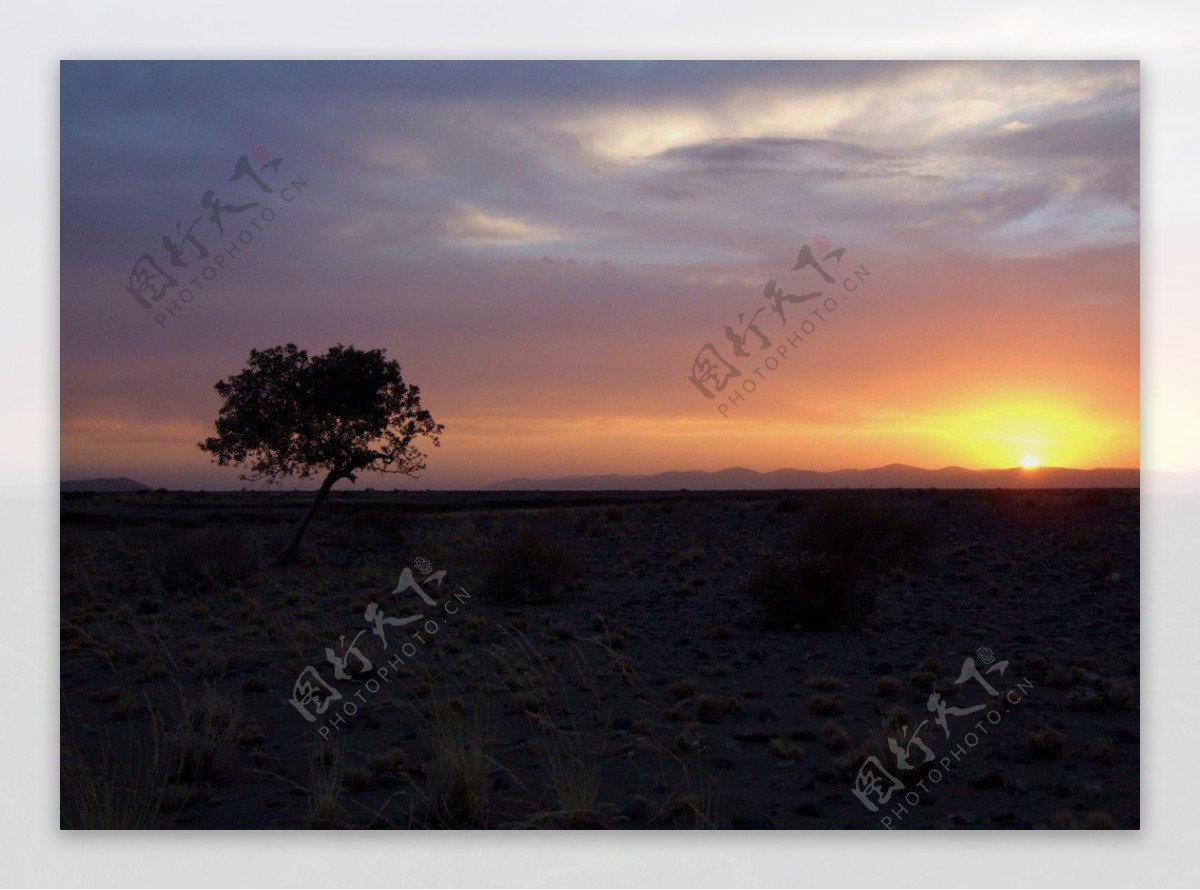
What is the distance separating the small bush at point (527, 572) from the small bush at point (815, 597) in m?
3.29

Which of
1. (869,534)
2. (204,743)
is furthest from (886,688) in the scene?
(869,534)

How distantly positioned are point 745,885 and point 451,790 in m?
1.87

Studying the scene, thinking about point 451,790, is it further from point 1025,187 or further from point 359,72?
point 1025,187

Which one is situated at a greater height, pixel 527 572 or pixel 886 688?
pixel 527 572

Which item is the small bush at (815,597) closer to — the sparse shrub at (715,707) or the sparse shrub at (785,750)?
the sparse shrub at (715,707)

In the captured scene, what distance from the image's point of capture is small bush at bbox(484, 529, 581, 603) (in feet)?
41.4

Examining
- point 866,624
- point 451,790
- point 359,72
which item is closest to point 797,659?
point 866,624

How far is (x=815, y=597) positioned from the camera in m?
10.4

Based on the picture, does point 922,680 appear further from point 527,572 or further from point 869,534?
point 869,534

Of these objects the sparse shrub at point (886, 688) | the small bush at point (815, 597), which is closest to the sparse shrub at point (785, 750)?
the sparse shrub at point (886, 688)

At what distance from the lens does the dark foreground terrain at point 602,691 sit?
18.7 feet

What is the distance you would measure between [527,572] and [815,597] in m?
4.24

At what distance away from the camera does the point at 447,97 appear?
7.07 meters

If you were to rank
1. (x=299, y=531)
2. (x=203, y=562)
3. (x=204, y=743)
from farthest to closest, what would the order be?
1. (x=299, y=531)
2. (x=203, y=562)
3. (x=204, y=743)
